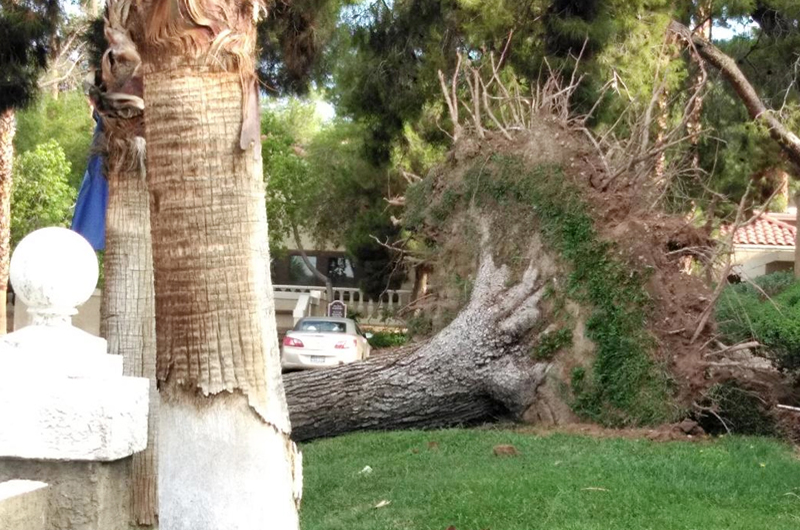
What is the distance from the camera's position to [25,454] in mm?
3725

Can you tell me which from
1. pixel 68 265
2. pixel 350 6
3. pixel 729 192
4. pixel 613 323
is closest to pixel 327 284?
pixel 729 192

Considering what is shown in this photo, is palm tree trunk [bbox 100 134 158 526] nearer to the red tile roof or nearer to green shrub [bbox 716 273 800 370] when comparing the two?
green shrub [bbox 716 273 800 370]

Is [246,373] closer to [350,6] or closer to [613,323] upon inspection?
→ [613,323]

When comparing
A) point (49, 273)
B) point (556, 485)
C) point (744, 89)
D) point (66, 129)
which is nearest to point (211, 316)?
point (49, 273)

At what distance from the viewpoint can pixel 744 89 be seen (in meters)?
17.1

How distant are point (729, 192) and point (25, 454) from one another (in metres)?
18.8

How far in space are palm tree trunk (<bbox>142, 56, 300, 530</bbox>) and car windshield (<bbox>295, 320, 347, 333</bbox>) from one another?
2031 cm

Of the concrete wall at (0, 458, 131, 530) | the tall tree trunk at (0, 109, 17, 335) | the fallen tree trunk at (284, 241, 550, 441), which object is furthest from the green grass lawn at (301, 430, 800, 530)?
the tall tree trunk at (0, 109, 17, 335)

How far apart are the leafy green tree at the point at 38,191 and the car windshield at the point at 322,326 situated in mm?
8102

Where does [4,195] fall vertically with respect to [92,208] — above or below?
above

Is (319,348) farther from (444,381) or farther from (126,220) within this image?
(126,220)

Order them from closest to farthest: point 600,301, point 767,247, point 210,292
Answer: point 210,292 < point 600,301 < point 767,247

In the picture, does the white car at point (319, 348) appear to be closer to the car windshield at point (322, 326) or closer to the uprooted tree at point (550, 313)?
the car windshield at point (322, 326)

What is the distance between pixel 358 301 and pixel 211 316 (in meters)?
34.2
